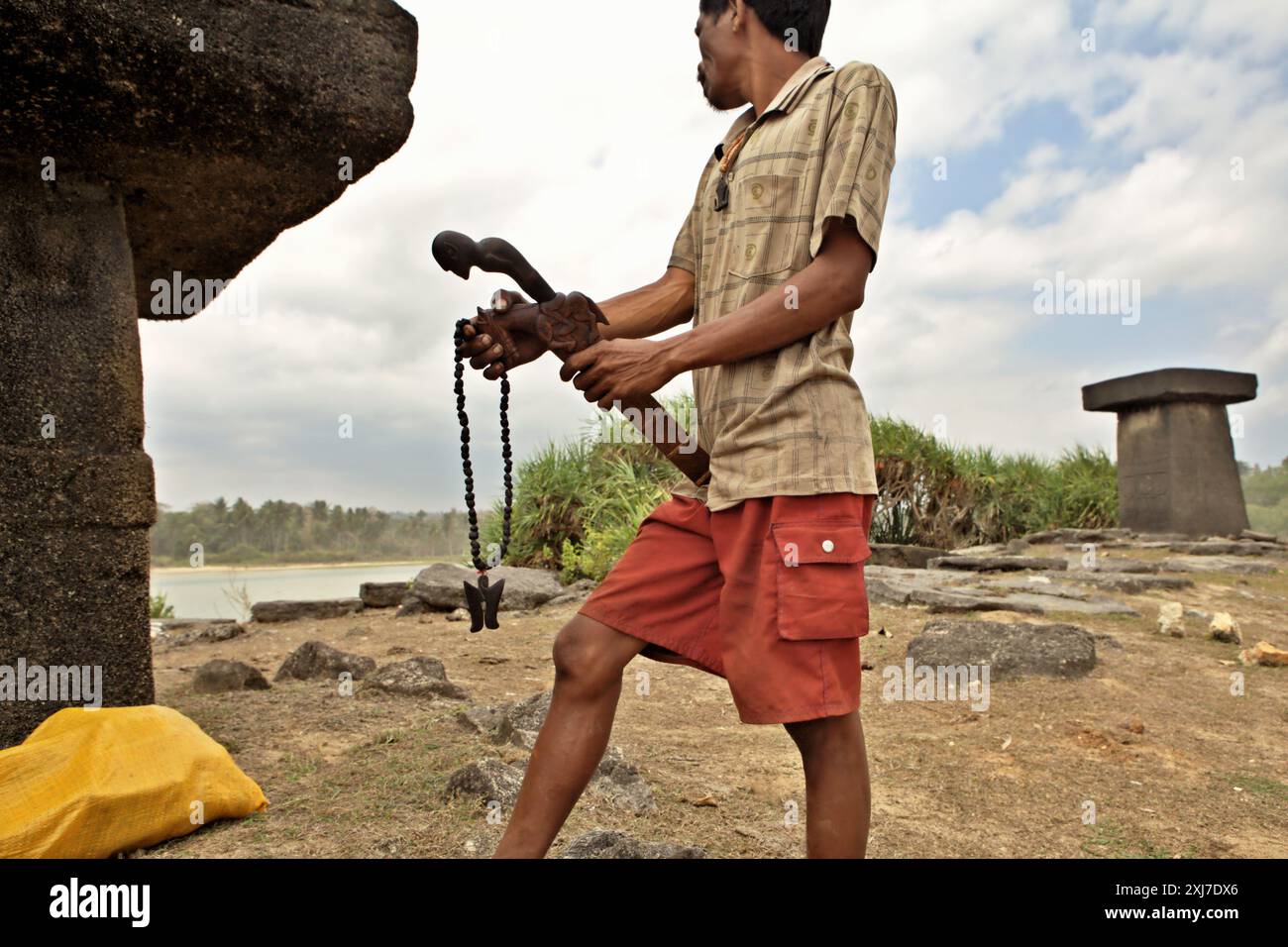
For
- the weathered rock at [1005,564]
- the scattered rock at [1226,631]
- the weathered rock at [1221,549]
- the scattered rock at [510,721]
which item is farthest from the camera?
the weathered rock at [1221,549]

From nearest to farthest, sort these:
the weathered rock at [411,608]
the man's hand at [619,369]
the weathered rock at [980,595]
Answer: the man's hand at [619,369], the weathered rock at [980,595], the weathered rock at [411,608]

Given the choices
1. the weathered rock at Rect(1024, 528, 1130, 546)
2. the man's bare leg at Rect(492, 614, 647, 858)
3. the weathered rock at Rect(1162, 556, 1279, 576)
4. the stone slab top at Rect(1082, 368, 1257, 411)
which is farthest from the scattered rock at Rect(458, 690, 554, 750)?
the stone slab top at Rect(1082, 368, 1257, 411)

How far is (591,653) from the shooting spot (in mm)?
1893

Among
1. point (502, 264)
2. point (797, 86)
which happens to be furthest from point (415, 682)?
point (797, 86)

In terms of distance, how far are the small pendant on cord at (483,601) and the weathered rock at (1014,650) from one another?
119 inches

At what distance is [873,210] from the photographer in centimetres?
179

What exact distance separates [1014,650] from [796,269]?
125 inches

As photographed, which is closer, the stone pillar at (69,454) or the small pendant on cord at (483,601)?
the small pendant on cord at (483,601)

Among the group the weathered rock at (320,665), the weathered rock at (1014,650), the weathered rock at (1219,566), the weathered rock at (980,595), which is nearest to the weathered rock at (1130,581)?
the weathered rock at (980,595)

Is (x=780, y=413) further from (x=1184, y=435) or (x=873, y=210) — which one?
(x=1184, y=435)

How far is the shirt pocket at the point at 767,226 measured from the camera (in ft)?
6.27

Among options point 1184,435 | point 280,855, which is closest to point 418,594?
point 280,855

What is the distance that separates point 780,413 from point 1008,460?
1228 centimetres

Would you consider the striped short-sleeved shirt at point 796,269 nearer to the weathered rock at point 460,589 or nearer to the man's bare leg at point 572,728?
the man's bare leg at point 572,728
